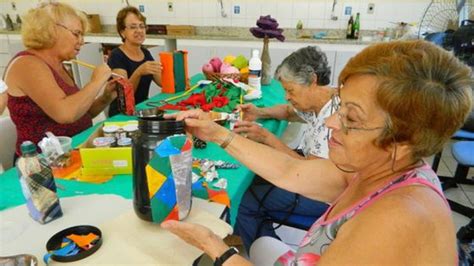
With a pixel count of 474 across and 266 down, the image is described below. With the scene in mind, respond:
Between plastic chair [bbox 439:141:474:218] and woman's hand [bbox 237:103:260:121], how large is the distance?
134 cm

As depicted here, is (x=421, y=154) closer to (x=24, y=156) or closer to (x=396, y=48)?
(x=396, y=48)

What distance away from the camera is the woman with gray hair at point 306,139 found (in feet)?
4.94

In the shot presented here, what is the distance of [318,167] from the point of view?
1.14m

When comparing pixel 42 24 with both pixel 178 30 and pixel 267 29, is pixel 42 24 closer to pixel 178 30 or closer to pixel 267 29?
pixel 267 29

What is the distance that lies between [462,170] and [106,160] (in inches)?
104

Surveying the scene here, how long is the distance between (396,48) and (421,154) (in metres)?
0.24

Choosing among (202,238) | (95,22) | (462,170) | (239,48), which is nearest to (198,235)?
(202,238)

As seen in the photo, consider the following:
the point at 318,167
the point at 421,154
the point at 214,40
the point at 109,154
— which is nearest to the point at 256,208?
the point at 318,167

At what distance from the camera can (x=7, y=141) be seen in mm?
1600

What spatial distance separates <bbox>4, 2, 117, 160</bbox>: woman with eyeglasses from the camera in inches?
60.6

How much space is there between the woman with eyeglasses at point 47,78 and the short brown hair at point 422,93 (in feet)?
4.42

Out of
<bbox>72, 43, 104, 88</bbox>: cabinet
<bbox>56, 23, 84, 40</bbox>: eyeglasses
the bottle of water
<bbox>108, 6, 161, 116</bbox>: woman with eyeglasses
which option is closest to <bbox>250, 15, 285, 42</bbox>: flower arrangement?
<bbox>108, 6, 161, 116</bbox>: woman with eyeglasses

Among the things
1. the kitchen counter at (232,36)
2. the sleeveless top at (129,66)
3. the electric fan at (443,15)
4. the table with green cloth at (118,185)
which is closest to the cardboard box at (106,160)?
the table with green cloth at (118,185)

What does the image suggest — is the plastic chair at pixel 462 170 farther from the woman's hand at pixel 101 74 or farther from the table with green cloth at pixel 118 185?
the woman's hand at pixel 101 74
